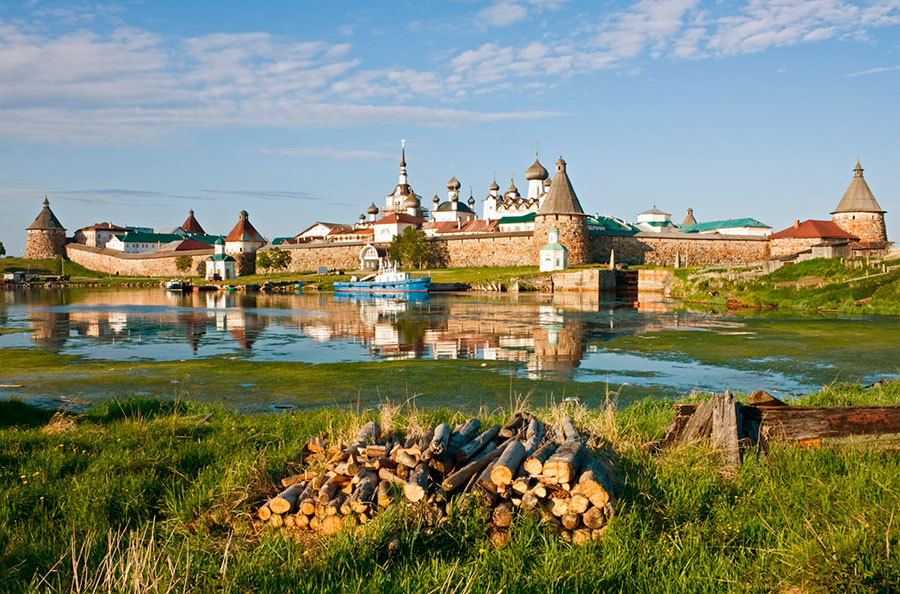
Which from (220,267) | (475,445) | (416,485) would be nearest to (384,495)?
(416,485)

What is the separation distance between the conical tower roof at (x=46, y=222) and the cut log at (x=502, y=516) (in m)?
109

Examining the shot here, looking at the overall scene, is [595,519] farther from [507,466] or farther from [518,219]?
[518,219]

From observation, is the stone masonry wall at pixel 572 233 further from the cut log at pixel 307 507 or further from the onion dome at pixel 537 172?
the cut log at pixel 307 507

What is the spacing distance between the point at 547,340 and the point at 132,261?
8237cm

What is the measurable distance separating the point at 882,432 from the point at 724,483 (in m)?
1.80

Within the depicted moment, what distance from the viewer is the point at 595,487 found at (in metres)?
4.23

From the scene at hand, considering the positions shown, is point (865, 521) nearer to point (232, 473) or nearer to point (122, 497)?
point (232, 473)

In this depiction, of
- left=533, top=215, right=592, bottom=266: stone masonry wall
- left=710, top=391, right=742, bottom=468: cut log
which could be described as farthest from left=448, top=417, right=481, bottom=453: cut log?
left=533, top=215, right=592, bottom=266: stone masonry wall

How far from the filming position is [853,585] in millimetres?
3223

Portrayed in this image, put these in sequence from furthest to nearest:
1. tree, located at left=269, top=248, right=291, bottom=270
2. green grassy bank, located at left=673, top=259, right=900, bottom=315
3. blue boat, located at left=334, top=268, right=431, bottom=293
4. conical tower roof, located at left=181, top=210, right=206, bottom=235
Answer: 1. conical tower roof, located at left=181, top=210, right=206, bottom=235
2. tree, located at left=269, top=248, right=291, bottom=270
3. blue boat, located at left=334, top=268, right=431, bottom=293
4. green grassy bank, located at left=673, top=259, right=900, bottom=315

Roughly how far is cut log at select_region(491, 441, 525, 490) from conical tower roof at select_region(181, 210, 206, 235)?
118 m

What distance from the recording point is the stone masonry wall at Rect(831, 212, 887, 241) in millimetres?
59906

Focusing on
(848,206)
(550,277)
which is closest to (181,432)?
(550,277)

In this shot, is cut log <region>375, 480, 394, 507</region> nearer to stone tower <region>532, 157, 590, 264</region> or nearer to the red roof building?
stone tower <region>532, 157, 590, 264</region>
